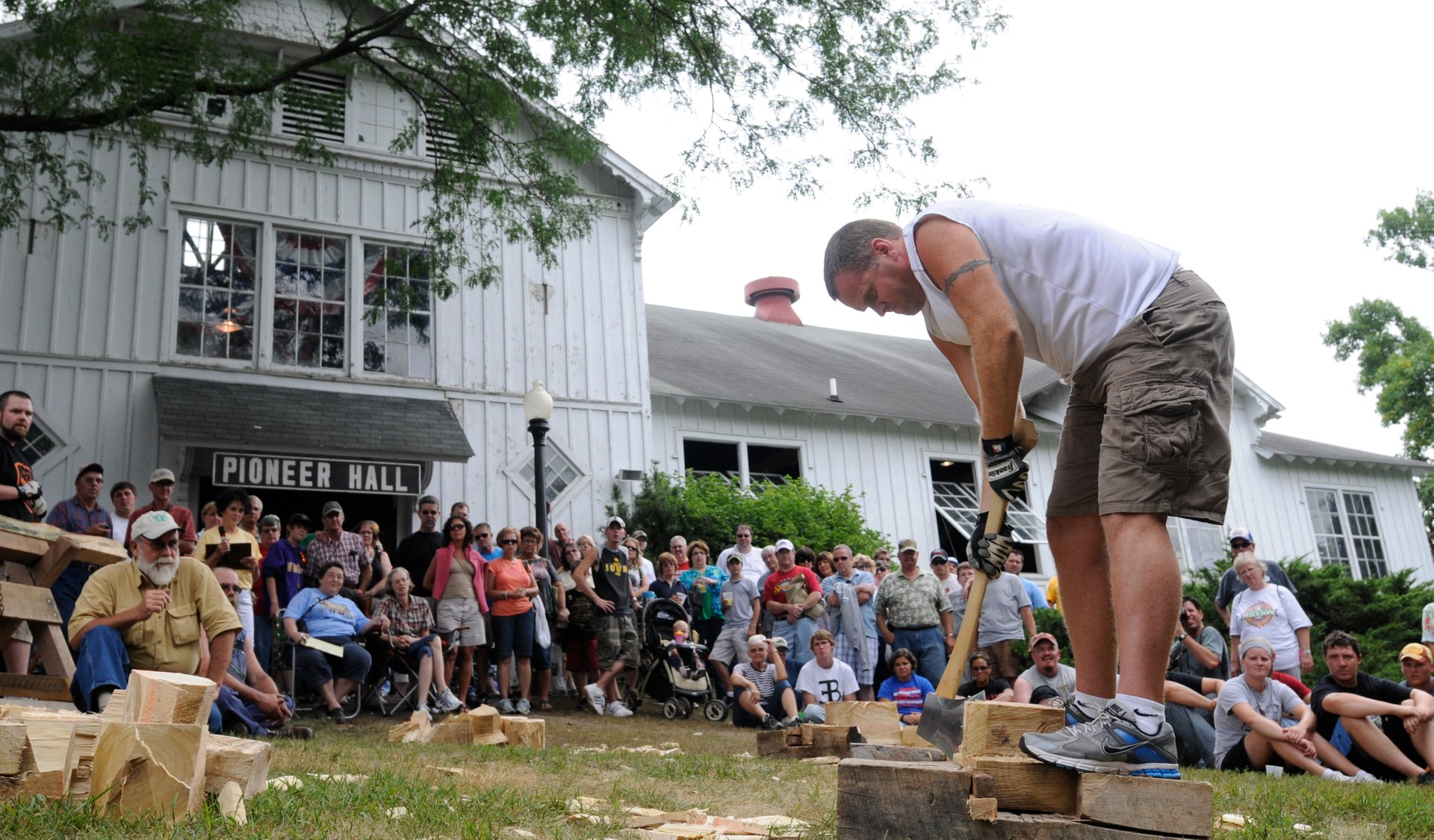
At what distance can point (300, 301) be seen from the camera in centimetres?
1368

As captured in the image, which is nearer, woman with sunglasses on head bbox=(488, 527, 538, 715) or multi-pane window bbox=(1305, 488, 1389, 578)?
woman with sunglasses on head bbox=(488, 527, 538, 715)

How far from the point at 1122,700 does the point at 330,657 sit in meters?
7.62

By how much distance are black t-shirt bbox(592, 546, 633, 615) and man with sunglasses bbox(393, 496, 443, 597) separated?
157 cm

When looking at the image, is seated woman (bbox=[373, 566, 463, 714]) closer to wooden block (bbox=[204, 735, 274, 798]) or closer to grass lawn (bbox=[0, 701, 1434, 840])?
grass lawn (bbox=[0, 701, 1434, 840])

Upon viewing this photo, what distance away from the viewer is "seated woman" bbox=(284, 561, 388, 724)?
883cm

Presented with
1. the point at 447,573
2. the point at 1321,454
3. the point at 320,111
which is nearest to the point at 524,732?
the point at 447,573

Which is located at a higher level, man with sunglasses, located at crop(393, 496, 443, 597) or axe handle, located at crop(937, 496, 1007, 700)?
man with sunglasses, located at crop(393, 496, 443, 597)

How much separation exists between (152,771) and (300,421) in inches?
395

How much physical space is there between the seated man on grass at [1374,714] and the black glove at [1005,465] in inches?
199

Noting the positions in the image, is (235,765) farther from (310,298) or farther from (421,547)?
(310,298)

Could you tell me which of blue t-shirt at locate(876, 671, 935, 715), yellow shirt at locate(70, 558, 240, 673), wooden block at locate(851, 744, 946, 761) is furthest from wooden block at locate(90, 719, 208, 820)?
blue t-shirt at locate(876, 671, 935, 715)

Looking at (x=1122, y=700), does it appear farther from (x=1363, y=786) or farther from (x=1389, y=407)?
(x=1389, y=407)

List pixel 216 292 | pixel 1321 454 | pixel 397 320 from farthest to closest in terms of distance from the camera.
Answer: pixel 1321 454 → pixel 397 320 → pixel 216 292

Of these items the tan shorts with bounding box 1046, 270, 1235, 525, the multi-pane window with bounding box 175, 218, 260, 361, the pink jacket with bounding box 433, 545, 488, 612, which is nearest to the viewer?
the tan shorts with bounding box 1046, 270, 1235, 525
